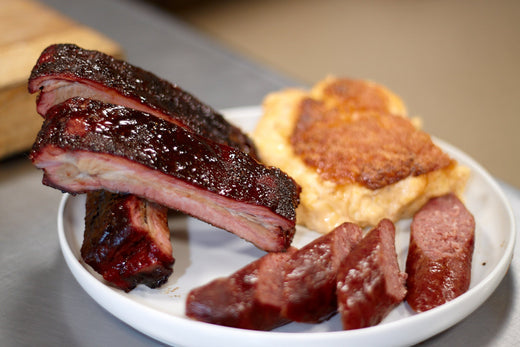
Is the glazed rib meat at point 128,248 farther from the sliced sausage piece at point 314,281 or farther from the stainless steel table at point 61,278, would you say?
the sliced sausage piece at point 314,281

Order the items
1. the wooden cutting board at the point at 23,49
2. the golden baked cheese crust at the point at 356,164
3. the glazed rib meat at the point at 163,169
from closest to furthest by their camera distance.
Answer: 1. the glazed rib meat at the point at 163,169
2. the golden baked cheese crust at the point at 356,164
3. the wooden cutting board at the point at 23,49

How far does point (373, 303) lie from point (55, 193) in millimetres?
1827

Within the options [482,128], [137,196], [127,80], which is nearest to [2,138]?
[127,80]

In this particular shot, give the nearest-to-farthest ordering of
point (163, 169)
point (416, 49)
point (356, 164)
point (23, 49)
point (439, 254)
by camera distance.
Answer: point (163, 169) < point (439, 254) < point (356, 164) < point (23, 49) < point (416, 49)

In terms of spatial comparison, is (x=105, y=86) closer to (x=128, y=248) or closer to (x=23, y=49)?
(x=128, y=248)

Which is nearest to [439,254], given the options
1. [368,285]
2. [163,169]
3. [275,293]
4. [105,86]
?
[368,285]

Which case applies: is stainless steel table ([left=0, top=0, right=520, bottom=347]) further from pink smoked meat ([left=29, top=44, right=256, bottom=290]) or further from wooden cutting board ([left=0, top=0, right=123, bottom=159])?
pink smoked meat ([left=29, top=44, right=256, bottom=290])

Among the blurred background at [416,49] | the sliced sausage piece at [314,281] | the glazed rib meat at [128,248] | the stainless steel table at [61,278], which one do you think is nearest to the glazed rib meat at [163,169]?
the glazed rib meat at [128,248]

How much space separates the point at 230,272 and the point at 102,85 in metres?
0.88

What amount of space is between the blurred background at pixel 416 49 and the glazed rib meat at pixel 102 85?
140 inches

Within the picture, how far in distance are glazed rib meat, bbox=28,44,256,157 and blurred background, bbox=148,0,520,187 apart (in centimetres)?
355

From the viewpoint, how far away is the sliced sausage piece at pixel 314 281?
69.1 inches

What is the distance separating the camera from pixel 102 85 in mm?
2145

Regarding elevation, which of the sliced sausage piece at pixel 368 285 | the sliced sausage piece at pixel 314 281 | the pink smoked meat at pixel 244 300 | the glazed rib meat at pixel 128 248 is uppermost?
the sliced sausage piece at pixel 368 285
